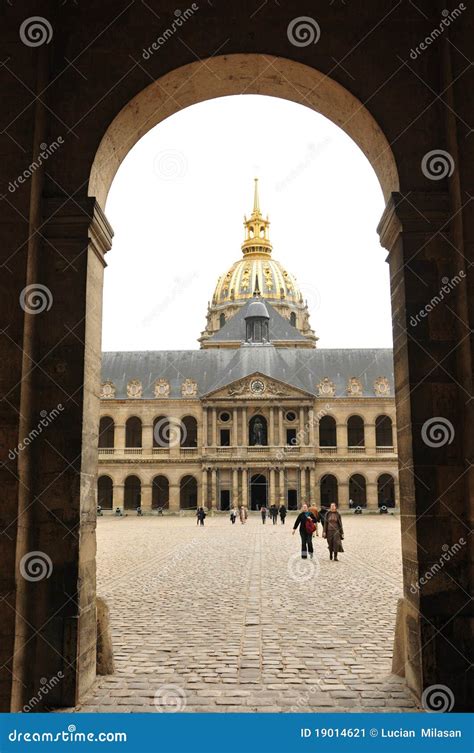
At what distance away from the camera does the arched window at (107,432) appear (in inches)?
2478

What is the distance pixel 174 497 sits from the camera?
60.7 meters

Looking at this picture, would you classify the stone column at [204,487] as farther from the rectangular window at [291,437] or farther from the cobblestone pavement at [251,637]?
the cobblestone pavement at [251,637]

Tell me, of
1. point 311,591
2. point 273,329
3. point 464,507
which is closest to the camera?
point 464,507

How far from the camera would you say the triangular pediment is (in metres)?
60.2

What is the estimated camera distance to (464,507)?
6184mm

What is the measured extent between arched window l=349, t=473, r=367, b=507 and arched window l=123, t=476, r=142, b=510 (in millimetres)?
18028

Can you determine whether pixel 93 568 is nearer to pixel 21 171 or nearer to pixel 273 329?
pixel 21 171

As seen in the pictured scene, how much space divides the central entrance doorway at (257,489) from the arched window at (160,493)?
7.41m

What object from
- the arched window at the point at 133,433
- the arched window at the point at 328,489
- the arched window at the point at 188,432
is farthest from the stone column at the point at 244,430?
the arched window at the point at 133,433

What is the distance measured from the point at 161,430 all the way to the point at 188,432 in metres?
2.61

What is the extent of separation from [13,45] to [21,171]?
118 centimetres

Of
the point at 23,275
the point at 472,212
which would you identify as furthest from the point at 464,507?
the point at 23,275

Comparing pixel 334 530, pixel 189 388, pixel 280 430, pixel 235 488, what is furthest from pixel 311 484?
pixel 334 530

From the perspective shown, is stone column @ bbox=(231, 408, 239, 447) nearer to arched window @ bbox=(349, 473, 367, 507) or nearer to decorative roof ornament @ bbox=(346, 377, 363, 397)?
decorative roof ornament @ bbox=(346, 377, 363, 397)
